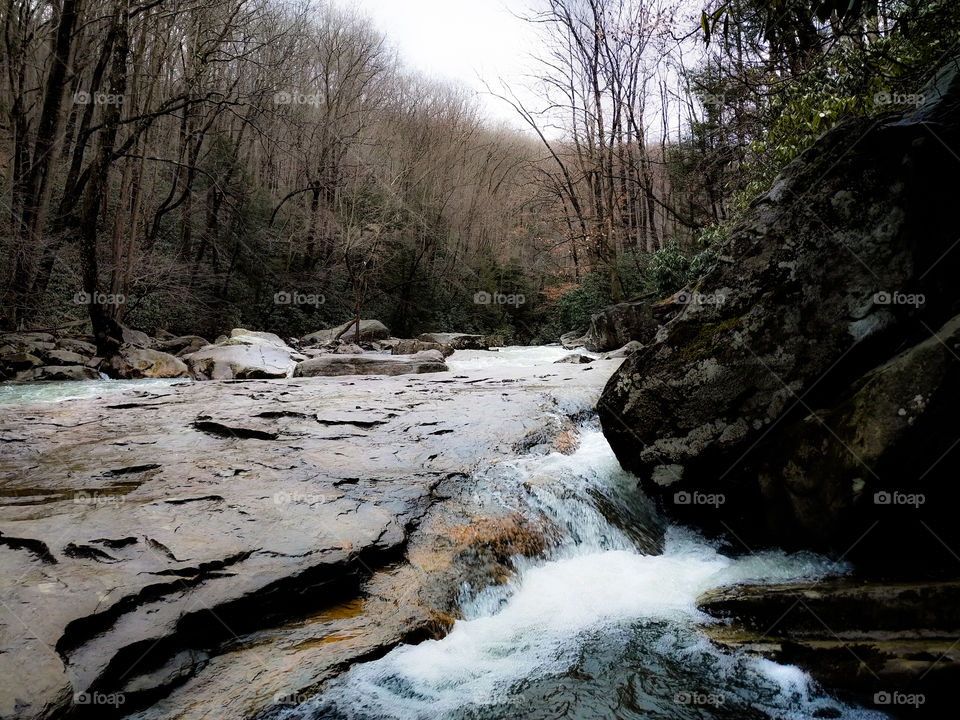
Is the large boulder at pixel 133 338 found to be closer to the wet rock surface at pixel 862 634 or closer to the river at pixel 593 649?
the river at pixel 593 649

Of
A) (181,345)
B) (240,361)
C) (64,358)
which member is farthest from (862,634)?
(181,345)

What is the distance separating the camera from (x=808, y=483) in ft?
10.2

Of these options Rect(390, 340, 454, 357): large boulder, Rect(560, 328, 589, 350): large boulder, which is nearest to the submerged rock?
Rect(390, 340, 454, 357): large boulder

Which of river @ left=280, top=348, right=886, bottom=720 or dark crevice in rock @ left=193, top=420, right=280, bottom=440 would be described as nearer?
river @ left=280, top=348, right=886, bottom=720

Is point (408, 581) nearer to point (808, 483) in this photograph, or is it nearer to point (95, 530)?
point (95, 530)

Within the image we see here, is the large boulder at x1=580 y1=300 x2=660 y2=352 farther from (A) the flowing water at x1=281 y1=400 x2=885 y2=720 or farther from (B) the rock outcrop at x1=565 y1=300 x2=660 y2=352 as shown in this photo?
(A) the flowing water at x1=281 y1=400 x2=885 y2=720

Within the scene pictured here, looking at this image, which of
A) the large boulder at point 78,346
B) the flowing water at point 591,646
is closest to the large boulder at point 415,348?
the large boulder at point 78,346

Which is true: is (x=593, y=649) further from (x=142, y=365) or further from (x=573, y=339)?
(x=573, y=339)

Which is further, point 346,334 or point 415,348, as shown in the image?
point 346,334

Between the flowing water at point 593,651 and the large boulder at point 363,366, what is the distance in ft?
22.2

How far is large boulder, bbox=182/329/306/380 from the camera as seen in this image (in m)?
10.6

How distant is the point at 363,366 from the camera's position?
10477 millimetres

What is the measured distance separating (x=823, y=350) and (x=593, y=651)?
91.2 inches

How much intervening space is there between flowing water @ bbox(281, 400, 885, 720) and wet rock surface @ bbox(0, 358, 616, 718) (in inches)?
6.2
